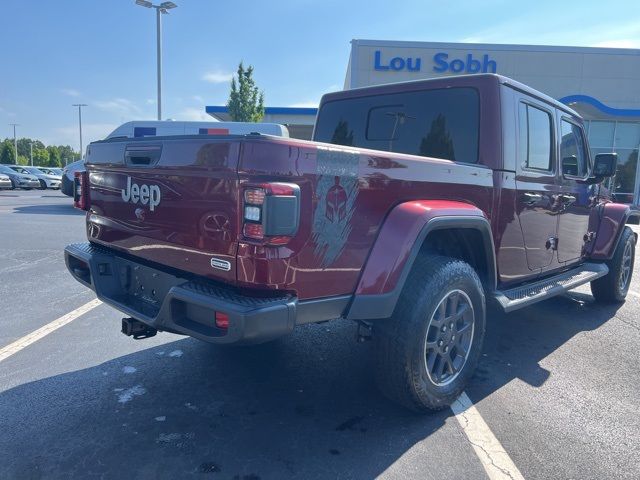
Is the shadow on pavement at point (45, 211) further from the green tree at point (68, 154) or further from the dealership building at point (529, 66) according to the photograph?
the green tree at point (68, 154)

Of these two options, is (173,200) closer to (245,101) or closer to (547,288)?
(547,288)

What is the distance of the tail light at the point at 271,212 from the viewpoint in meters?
2.12

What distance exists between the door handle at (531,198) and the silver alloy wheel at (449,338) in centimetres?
106

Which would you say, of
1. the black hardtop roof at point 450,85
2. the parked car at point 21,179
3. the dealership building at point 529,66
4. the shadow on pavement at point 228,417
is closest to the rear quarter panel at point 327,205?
the shadow on pavement at point 228,417

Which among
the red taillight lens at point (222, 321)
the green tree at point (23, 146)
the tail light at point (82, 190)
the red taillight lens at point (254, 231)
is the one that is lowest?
the red taillight lens at point (222, 321)

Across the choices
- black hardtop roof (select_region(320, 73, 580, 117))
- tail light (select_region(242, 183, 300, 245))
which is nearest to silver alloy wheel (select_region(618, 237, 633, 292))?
black hardtop roof (select_region(320, 73, 580, 117))

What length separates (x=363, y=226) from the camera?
2.53 metres

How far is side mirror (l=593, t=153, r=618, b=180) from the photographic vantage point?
15.6ft

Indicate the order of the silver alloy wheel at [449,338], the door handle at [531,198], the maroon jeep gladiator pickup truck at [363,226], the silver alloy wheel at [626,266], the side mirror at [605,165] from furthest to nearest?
the silver alloy wheel at [626,266], the side mirror at [605,165], the door handle at [531,198], the silver alloy wheel at [449,338], the maroon jeep gladiator pickup truck at [363,226]

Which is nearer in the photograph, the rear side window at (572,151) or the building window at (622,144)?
the rear side window at (572,151)

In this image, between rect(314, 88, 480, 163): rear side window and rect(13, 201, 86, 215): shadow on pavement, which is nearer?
rect(314, 88, 480, 163): rear side window

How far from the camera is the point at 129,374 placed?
3.48 m

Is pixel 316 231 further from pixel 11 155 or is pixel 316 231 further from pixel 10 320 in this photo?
pixel 11 155

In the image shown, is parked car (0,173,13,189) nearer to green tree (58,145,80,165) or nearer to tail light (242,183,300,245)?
tail light (242,183,300,245)
